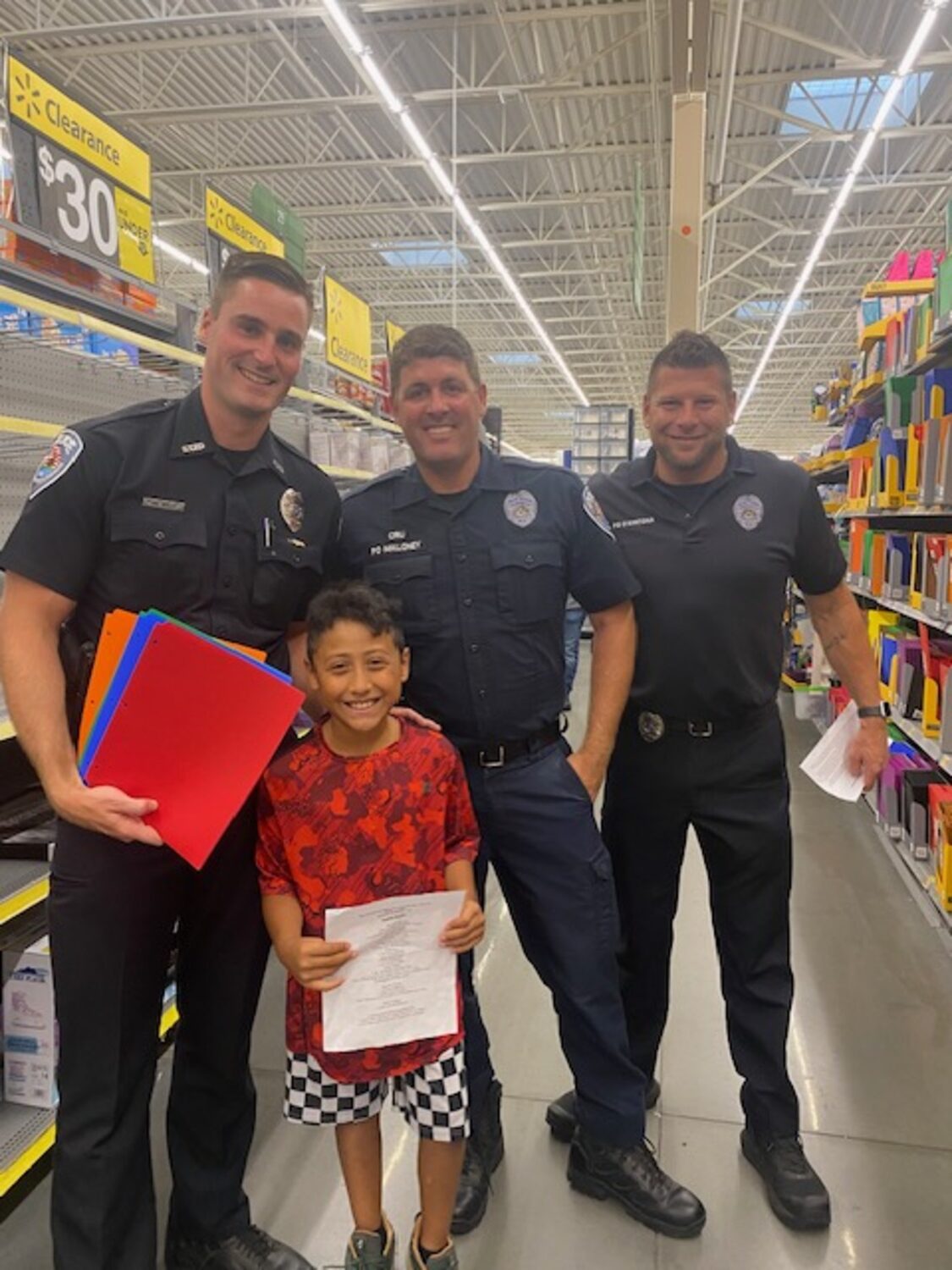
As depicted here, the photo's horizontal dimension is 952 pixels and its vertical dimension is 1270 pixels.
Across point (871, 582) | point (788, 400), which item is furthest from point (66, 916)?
point (788, 400)

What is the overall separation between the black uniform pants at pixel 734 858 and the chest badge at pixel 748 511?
0.44 metres

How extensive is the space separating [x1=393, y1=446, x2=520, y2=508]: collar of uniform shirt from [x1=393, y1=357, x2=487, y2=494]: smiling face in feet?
0.17

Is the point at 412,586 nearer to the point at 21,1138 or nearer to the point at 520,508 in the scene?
the point at 520,508

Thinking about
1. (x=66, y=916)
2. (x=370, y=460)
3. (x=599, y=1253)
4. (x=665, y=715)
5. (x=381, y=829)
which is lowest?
(x=599, y=1253)

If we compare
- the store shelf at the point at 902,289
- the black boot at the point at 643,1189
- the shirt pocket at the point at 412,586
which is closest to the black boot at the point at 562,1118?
the black boot at the point at 643,1189

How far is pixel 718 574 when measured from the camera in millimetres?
1931

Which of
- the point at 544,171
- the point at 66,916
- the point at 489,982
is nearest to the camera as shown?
the point at 66,916

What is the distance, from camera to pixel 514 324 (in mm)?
16938

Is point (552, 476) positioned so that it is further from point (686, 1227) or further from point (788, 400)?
point (788, 400)

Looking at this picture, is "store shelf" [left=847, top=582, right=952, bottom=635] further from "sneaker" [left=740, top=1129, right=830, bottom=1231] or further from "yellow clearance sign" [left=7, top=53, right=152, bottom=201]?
"yellow clearance sign" [left=7, top=53, right=152, bottom=201]

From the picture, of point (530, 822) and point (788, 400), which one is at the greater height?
point (788, 400)

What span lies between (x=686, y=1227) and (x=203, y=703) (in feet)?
5.02

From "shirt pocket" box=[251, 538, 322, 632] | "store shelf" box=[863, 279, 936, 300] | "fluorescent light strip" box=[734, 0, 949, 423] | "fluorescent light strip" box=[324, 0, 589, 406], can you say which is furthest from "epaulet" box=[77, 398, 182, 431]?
"fluorescent light strip" box=[324, 0, 589, 406]

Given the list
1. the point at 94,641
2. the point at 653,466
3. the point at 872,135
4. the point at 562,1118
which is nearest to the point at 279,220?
the point at 653,466
